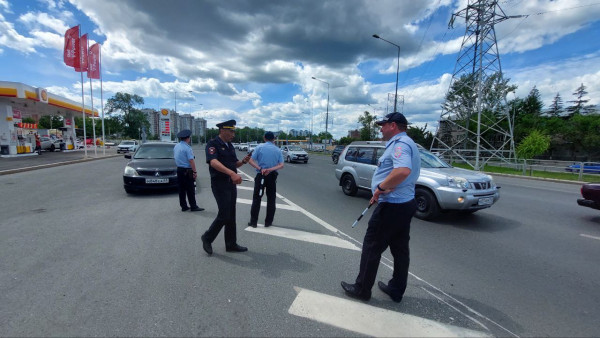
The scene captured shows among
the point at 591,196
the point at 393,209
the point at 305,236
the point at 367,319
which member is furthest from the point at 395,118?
the point at 591,196

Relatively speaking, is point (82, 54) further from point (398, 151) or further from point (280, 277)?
point (398, 151)

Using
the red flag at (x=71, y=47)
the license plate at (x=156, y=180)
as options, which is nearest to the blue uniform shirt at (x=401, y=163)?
the license plate at (x=156, y=180)

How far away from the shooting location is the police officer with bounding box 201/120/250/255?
3.83m

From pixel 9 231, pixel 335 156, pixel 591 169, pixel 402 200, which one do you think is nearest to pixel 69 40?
pixel 9 231

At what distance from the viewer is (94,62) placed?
21.9 metres

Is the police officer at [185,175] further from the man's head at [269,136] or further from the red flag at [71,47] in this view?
the red flag at [71,47]

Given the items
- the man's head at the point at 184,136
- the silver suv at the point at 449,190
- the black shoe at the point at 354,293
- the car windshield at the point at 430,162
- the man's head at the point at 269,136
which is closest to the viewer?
the black shoe at the point at 354,293

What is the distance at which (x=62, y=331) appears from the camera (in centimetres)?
236

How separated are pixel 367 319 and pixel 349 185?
656 centimetres

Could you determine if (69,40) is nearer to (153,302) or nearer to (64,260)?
(64,260)

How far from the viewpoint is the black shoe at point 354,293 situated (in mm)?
2918

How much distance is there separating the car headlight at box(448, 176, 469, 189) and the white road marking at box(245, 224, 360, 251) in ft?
9.19

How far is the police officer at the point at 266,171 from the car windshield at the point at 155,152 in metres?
5.25

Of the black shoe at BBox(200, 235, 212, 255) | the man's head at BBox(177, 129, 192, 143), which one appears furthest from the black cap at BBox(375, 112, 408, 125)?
the man's head at BBox(177, 129, 192, 143)
